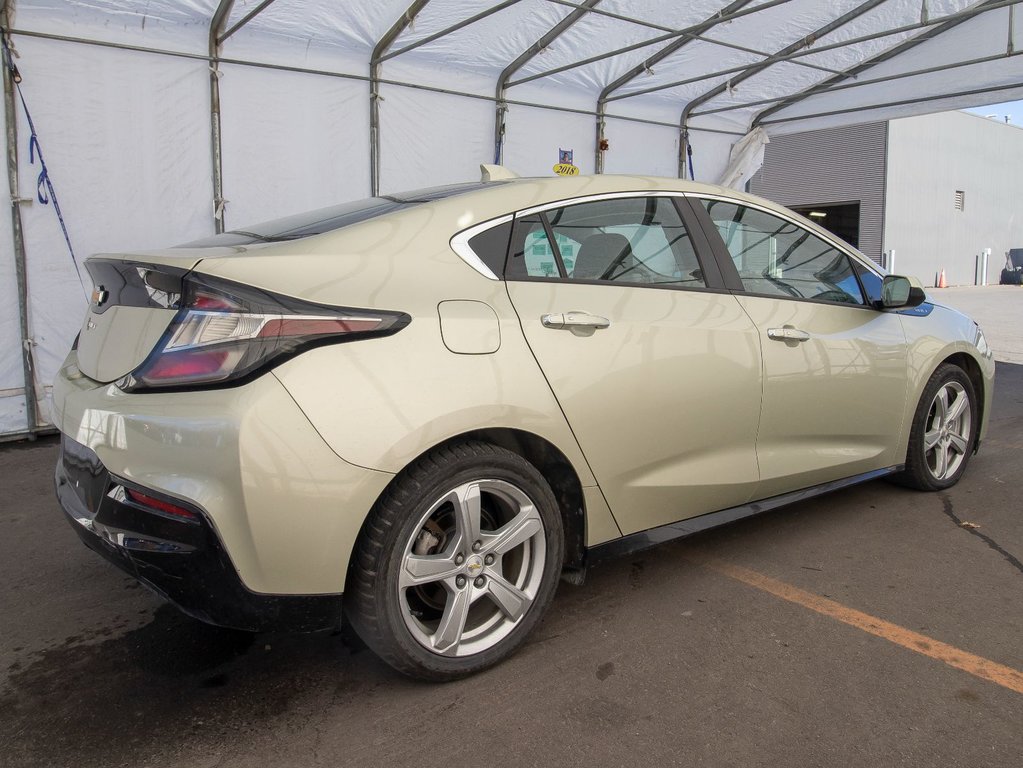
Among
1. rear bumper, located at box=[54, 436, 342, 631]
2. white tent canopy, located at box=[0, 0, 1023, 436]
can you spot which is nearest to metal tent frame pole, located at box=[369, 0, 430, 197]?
white tent canopy, located at box=[0, 0, 1023, 436]

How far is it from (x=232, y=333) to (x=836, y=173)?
29.9 metres

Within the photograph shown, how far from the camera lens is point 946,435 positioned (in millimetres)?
4246

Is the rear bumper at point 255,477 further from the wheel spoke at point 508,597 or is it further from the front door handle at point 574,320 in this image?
the front door handle at point 574,320

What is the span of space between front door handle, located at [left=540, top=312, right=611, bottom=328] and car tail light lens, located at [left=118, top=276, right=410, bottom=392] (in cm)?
64

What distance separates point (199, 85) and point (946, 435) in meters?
5.54

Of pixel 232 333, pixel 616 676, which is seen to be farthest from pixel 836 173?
pixel 232 333

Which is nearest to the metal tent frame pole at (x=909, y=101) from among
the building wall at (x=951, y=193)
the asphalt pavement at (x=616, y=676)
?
the asphalt pavement at (x=616, y=676)

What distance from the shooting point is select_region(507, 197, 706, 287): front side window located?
8.63 ft

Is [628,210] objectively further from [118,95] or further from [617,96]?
[617,96]

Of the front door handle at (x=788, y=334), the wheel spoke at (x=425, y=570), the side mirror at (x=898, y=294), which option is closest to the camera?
the wheel spoke at (x=425, y=570)

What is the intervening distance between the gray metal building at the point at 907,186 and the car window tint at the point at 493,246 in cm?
2687

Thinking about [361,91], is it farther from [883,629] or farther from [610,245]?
[883,629]

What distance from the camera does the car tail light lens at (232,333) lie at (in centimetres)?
206

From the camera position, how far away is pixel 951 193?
100ft
